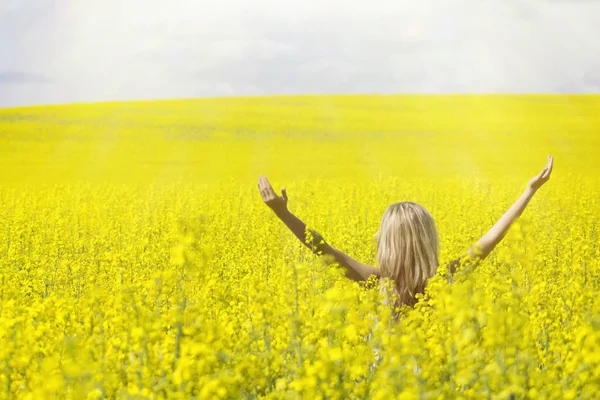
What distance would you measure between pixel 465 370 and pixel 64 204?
11896 mm

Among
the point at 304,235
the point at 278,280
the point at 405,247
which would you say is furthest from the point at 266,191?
the point at 278,280

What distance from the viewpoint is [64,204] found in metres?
13.3

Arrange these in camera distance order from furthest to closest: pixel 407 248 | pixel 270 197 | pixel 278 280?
1. pixel 278 280
2. pixel 270 197
3. pixel 407 248

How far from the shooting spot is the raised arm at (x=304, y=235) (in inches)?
147

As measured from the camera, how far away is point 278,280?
16.5ft

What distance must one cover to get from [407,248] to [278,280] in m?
1.68

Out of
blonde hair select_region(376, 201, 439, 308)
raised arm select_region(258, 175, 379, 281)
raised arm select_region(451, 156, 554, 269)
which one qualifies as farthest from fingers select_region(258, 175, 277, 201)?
raised arm select_region(451, 156, 554, 269)

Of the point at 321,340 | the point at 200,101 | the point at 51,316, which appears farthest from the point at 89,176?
the point at 200,101

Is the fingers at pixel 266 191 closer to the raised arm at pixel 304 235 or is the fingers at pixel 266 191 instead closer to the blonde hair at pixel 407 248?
the raised arm at pixel 304 235

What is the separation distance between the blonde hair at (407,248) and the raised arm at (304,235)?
308 mm

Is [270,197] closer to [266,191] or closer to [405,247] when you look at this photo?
[266,191]

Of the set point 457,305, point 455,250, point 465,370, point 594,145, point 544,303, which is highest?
point 457,305

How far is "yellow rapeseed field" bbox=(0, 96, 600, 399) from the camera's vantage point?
2.55m

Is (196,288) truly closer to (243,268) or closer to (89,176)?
(243,268)
